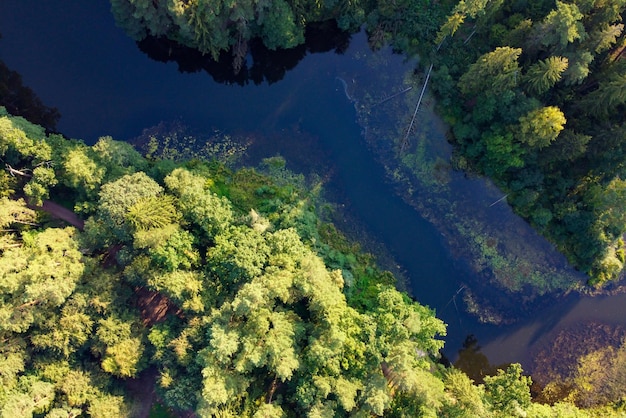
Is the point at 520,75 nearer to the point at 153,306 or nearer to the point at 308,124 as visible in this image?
the point at 308,124

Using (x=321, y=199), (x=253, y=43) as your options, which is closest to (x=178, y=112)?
(x=253, y=43)

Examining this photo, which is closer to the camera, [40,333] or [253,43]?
[40,333]

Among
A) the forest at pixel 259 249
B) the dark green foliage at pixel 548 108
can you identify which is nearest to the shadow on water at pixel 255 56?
the forest at pixel 259 249

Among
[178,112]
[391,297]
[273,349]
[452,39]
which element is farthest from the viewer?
[178,112]

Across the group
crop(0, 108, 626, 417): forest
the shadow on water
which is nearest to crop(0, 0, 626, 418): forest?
crop(0, 108, 626, 417): forest

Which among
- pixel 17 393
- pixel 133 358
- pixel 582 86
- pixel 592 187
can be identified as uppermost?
pixel 582 86

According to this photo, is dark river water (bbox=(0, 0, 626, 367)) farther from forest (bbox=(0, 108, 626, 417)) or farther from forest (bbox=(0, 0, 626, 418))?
forest (bbox=(0, 108, 626, 417))

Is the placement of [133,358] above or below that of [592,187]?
below

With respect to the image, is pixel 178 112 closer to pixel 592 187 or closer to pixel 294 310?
pixel 294 310

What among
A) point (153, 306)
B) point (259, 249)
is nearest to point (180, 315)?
point (153, 306)
